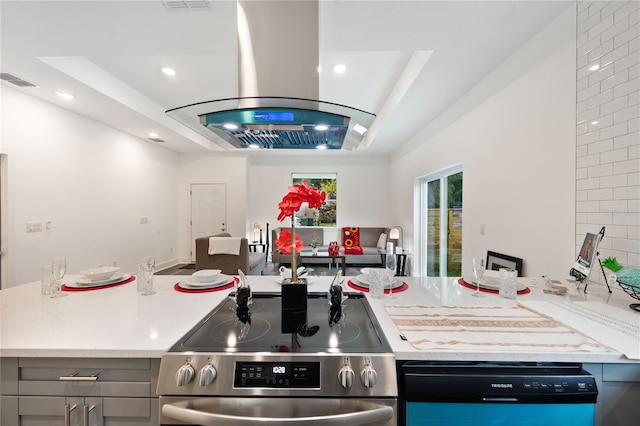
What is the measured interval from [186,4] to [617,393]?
268 centimetres

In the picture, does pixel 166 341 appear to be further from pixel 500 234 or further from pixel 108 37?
pixel 500 234

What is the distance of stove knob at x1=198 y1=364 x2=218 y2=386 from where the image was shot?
745mm

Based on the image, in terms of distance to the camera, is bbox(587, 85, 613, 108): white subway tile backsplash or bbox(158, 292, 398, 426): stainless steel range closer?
bbox(158, 292, 398, 426): stainless steel range

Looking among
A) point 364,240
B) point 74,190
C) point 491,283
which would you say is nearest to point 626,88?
point 491,283

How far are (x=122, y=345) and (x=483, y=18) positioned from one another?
8.36 feet

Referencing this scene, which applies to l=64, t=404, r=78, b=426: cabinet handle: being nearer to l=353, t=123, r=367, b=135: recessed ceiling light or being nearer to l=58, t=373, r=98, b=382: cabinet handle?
l=58, t=373, r=98, b=382: cabinet handle

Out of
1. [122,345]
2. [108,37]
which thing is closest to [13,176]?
[108,37]

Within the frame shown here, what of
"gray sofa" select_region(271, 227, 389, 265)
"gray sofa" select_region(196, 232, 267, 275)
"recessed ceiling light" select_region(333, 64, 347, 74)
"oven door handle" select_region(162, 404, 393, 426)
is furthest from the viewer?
"gray sofa" select_region(271, 227, 389, 265)

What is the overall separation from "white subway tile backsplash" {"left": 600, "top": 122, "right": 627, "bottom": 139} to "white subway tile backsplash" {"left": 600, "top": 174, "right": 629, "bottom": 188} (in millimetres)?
216

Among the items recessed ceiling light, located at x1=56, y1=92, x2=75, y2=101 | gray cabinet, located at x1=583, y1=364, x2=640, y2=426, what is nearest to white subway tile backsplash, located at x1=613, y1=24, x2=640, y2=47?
gray cabinet, located at x1=583, y1=364, x2=640, y2=426

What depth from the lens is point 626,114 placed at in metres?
1.26

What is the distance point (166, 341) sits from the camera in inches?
33.5

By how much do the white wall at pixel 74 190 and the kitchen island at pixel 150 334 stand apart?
2302 mm

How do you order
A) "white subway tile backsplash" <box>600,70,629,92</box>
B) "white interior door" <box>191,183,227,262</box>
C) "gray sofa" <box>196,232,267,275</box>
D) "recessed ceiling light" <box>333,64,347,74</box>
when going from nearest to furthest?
"white subway tile backsplash" <box>600,70,629,92</box>
"recessed ceiling light" <box>333,64,347,74</box>
"gray sofa" <box>196,232,267,275</box>
"white interior door" <box>191,183,227,262</box>
